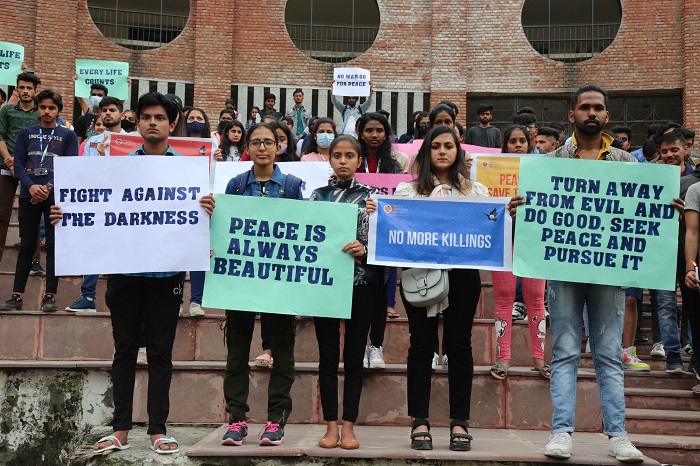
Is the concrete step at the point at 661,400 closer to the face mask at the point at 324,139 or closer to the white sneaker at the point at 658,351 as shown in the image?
the white sneaker at the point at 658,351

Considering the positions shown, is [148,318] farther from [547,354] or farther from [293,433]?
[547,354]

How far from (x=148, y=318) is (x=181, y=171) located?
1.01 meters

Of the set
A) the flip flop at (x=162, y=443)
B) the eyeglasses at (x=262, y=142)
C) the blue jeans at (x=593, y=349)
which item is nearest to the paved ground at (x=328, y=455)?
the flip flop at (x=162, y=443)

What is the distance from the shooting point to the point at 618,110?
770 inches

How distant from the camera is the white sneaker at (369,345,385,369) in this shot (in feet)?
20.8

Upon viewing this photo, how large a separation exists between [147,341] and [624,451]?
10.1 feet

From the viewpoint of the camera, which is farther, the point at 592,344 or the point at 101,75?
the point at 101,75

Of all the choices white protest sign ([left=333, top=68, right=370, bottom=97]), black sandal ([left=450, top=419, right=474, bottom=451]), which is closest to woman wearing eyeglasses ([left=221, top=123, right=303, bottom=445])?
black sandal ([left=450, top=419, right=474, bottom=451])

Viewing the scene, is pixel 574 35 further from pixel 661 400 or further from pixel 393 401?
pixel 393 401

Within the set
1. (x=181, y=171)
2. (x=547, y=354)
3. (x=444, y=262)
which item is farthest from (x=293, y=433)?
(x=547, y=354)

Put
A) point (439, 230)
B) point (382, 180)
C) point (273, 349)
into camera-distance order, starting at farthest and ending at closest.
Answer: point (382, 180)
point (439, 230)
point (273, 349)

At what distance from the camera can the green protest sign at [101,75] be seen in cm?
1390

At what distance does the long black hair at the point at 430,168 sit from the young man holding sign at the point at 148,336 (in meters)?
1.79

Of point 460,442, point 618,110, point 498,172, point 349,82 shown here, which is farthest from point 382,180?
point 618,110
